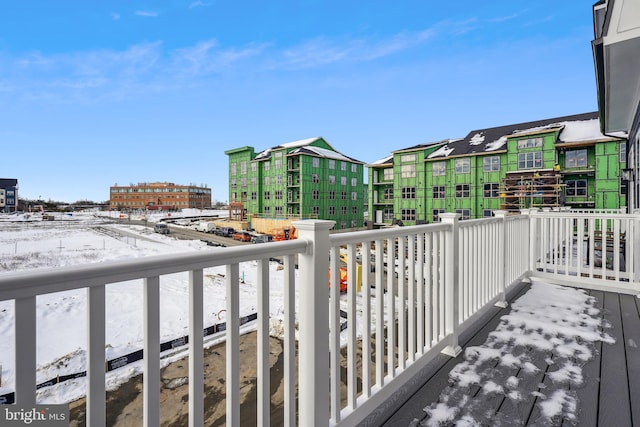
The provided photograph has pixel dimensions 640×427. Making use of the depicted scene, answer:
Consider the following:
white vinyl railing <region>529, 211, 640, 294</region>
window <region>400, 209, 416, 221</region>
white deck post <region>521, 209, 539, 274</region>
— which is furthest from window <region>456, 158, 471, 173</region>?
white deck post <region>521, 209, 539, 274</region>

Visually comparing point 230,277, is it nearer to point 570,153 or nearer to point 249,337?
point 249,337

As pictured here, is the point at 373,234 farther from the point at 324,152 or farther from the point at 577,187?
the point at 324,152

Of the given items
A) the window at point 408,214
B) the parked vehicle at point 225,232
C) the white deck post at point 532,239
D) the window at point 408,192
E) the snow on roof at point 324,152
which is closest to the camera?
the white deck post at point 532,239

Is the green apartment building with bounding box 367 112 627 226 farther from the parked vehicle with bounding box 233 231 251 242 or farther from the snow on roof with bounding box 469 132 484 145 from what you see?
the parked vehicle with bounding box 233 231 251 242

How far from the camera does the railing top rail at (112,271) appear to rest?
1.95 ft

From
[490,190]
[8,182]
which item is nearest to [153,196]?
[8,182]

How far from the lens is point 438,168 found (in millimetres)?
20672

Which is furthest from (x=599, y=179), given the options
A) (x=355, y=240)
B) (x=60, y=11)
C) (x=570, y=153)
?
(x=60, y=11)

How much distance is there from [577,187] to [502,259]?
17340 mm

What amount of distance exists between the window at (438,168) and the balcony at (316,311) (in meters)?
19.1

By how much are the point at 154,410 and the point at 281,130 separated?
195 feet

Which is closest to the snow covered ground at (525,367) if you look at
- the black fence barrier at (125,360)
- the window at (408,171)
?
the black fence barrier at (125,360)

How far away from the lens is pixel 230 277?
968 millimetres

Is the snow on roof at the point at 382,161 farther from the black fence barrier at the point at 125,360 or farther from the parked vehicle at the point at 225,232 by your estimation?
the black fence barrier at the point at 125,360
